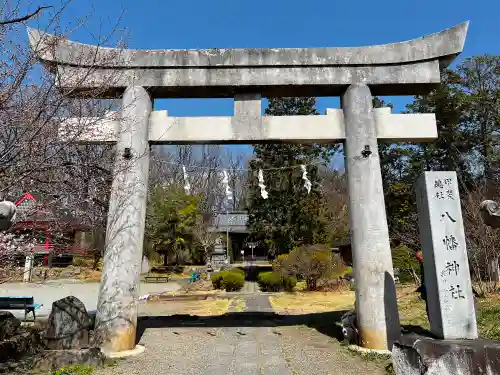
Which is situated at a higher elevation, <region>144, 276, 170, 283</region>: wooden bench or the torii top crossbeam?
the torii top crossbeam

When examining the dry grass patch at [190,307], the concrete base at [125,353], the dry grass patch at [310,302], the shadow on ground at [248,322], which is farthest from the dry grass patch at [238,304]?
the concrete base at [125,353]

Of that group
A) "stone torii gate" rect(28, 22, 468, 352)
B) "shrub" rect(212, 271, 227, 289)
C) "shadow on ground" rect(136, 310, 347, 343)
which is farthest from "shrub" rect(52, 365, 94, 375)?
"shrub" rect(212, 271, 227, 289)

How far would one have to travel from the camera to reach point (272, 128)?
693 cm

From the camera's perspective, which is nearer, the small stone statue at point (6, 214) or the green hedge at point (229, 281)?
the small stone statue at point (6, 214)

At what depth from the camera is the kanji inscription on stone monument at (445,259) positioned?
15.4 feet

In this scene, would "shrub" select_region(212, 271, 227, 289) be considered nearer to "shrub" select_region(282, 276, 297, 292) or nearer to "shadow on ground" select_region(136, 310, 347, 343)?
"shrub" select_region(282, 276, 297, 292)

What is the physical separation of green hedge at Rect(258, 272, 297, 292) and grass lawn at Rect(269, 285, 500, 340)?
1.02 meters

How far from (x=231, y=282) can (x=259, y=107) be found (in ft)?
46.0

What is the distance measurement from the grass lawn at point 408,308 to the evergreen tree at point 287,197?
6.24m

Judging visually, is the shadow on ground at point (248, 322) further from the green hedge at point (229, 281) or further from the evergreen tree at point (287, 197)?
the evergreen tree at point (287, 197)

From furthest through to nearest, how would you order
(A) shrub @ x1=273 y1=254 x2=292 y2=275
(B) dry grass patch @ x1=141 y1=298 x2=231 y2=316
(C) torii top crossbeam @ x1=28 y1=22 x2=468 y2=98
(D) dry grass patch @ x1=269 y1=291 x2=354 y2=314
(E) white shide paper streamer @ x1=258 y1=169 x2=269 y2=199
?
(A) shrub @ x1=273 y1=254 x2=292 y2=275
(E) white shide paper streamer @ x1=258 y1=169 x2=269 y2=199
(D) dry grass patch @ x1=269 y1=291 x2=354 y2=314
(B) dry grass patch @ x1=141 y1=298 x2=231 y2=316
(C) torii top crossbeam @ x1=28 y1=22 x2=468 y2=98

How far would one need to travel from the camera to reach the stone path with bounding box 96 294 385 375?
207 inches

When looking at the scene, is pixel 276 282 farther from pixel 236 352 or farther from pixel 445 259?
pixel 445 259

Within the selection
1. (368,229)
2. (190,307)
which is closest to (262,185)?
(190,307)
